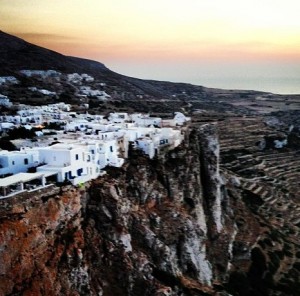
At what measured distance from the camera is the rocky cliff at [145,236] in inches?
1166

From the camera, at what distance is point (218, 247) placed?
53.2 metres

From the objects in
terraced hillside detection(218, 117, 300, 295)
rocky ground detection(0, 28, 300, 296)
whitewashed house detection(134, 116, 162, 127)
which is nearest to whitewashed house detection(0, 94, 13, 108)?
rocky ground detection(0, 28, 300, 296)

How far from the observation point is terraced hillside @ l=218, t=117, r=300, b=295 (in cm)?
5703

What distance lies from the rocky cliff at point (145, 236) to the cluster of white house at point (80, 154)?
113 cm

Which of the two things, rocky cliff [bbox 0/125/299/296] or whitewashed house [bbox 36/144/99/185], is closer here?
rocky cliff [bbox 0/125/299/296]

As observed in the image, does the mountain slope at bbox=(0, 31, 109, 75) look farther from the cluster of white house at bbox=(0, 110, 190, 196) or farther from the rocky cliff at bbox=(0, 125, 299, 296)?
the rocky cliff at bbox=(0, 125, 299, 296)

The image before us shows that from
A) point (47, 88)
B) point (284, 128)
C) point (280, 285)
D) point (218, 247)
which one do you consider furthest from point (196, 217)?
point (284, 128)

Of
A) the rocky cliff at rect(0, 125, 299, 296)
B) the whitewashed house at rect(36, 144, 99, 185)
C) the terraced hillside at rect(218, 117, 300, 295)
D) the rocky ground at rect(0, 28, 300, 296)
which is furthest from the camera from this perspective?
the terraced hillside at rect(218, 117, 300, 295)

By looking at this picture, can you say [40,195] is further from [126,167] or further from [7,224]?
[126,167]

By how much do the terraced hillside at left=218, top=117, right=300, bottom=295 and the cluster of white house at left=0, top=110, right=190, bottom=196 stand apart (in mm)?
18731

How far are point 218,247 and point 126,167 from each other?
53.3 ft

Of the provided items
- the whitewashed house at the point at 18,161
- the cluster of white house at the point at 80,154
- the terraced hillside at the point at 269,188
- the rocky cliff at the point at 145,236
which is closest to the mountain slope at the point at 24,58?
the terraced hillside at the point at 269,188

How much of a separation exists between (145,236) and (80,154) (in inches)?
340

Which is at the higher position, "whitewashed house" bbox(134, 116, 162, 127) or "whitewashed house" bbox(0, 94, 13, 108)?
"whitewashed house" bbox(134, 116, 162, 127)
